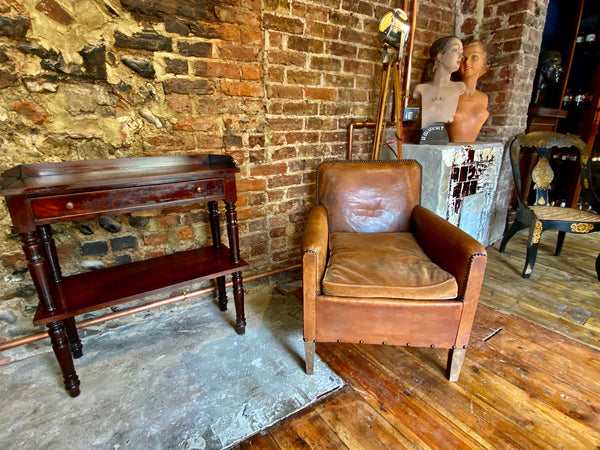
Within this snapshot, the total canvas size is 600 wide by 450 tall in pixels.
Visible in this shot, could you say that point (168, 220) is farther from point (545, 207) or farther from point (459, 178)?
point (545, 207)

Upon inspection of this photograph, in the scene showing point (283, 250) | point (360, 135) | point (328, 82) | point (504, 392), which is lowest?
point (504, 392)

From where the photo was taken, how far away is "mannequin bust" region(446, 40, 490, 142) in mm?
2318

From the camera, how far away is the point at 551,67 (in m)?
2.78

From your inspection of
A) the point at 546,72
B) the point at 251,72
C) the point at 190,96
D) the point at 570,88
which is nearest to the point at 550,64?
the point at 546,72

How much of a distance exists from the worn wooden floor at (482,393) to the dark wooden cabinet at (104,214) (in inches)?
26.0

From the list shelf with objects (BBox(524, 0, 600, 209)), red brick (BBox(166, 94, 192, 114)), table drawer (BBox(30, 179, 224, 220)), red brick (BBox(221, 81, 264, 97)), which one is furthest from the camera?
shelf with objects (BBox(524, 0, 600, 209))

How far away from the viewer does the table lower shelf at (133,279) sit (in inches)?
49.4

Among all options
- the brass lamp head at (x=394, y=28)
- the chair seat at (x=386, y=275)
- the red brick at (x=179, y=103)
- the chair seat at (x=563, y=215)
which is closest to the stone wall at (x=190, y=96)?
the red brick at (x=179, y=103)

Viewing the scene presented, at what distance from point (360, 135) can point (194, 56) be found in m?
1.26

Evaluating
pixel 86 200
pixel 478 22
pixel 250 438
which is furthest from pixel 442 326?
pixel 478 22

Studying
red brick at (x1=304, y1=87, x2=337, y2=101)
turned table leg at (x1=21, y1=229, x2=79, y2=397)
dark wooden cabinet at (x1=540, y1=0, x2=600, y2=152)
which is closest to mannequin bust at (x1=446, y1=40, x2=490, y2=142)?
red brick at (x1=304, y1=87, x2=337, y2=101)

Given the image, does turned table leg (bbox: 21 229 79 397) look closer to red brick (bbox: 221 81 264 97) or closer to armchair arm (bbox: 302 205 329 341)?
armchair arm (bbox: 302 205 329 341)

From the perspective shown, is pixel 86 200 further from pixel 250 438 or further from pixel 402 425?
pixel 402 425

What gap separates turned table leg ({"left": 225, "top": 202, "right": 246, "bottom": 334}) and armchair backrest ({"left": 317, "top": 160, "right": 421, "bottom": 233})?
0.56 metres
